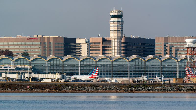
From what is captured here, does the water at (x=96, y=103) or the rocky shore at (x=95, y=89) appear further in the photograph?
the rocky shore at (x=95, y=89)

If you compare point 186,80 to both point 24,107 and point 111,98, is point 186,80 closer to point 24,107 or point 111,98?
point 111,98

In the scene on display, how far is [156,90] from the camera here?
5728 inches

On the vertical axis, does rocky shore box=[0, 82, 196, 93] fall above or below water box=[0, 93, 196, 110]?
above

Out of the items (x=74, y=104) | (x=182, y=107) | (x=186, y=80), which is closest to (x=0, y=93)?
(x=74, y=104)

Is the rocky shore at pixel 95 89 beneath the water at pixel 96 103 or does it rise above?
above

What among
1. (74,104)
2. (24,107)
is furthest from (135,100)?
(24,107)

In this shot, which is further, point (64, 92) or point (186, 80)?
point (186, 80)

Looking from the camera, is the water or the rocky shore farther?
the rocky shore

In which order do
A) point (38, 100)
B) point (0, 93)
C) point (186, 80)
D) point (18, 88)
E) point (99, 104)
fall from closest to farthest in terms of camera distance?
point (99, 104) < point (38, 100) < point (0, 93) < point (18, 88) < point (186, 80)

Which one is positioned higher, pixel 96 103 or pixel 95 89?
pixel 95 89

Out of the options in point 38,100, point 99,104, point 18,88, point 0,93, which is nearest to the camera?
point 99,104

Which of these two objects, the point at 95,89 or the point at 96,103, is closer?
the point at 96,103

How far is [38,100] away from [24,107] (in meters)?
14.3

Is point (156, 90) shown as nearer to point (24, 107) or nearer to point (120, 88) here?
point (120, 88)
